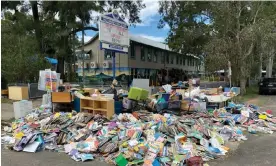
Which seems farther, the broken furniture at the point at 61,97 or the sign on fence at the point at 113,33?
the sign on fence at the point at 113,33

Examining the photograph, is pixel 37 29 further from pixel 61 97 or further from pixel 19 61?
pixel 61 97

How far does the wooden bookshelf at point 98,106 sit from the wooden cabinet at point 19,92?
27.1 ft

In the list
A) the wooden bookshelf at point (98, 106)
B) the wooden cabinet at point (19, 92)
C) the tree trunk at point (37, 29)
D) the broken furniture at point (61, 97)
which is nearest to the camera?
the wooden bookshelf at point (98, 106)

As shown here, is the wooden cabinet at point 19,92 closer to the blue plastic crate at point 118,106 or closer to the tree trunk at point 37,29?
the tree trunk at point 37,29

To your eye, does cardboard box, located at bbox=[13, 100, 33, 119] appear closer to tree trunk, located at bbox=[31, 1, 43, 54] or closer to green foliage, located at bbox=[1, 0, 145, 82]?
green foliage, located at bbox=[1, 0, 145, 82]

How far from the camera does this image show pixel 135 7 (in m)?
25.4

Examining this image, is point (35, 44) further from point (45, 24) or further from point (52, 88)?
point (52, 88)

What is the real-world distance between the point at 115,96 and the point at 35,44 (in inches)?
587

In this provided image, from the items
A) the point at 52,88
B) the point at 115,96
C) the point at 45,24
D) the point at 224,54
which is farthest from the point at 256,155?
the point at 45,24

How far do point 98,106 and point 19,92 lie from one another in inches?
361

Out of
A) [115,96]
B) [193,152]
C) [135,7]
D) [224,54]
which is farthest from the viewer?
[135,7]

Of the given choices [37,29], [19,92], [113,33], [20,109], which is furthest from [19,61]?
[113,33]

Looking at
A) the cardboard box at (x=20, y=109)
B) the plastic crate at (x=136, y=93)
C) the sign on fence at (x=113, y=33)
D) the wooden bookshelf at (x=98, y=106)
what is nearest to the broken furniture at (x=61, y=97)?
the wooden bookshelf at (x=98, y=106)

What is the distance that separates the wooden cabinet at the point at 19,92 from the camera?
15.8m
